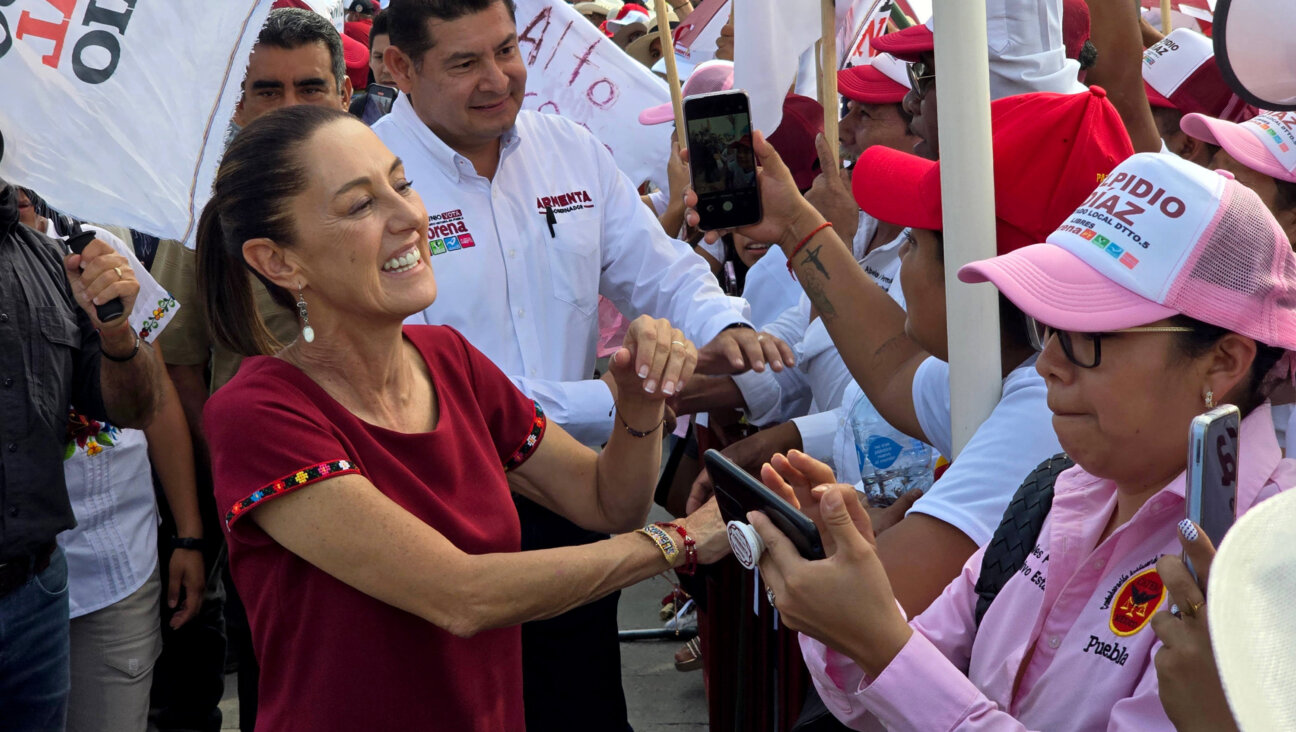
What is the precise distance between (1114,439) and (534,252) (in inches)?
83.4

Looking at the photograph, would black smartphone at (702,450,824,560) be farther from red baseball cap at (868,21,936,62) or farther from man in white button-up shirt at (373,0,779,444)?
red baseball cap at (868,21,936,62)

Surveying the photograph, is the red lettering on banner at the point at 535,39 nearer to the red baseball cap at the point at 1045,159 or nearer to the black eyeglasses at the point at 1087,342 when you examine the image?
the red baseball cap at the point at 1045,159

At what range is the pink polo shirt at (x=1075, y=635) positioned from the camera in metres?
1.54

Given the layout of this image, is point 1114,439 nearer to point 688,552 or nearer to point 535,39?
point 688,552

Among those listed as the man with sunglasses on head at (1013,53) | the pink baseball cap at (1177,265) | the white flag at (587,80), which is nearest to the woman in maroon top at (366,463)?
the pink baseball cap at (1177,265)

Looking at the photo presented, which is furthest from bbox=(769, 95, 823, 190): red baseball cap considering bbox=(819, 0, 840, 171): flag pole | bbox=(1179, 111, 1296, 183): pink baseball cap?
bbox=(1179, 111, 1296, 183): pink baseball cap

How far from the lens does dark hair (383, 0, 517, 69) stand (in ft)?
11.3

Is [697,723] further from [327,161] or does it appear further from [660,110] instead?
[327,161]

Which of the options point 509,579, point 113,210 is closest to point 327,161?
point 113,210

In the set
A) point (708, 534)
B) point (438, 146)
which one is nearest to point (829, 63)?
point (438, 146)

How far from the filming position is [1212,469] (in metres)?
1.27

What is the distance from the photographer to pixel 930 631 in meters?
1.89

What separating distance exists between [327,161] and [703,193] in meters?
0.99

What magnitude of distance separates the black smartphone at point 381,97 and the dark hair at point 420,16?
7.53ft
